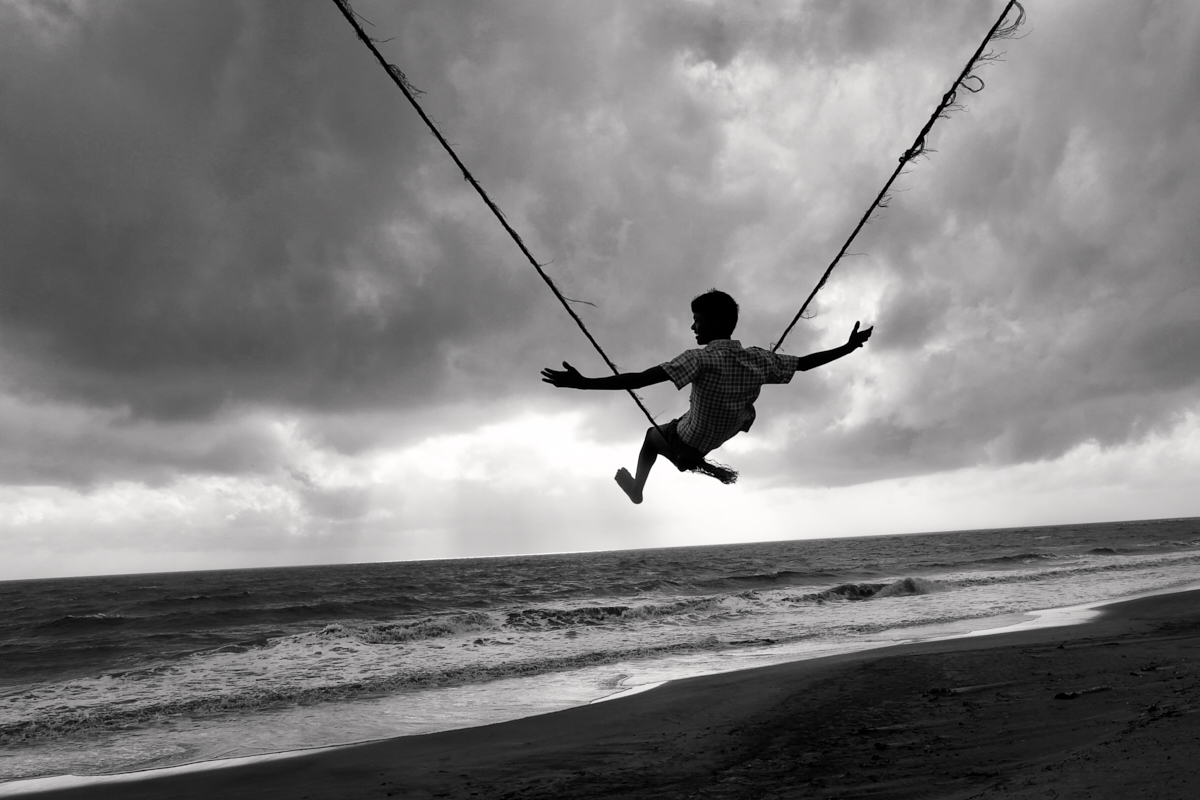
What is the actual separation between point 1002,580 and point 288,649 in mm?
25191

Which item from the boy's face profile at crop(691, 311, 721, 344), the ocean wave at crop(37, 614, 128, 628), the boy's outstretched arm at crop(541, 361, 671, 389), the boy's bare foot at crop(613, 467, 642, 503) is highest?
the boy's face profile at crop(691, 311, 721, 344)

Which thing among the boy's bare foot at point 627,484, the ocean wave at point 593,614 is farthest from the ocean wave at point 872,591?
the boy's bare foot at point 627,484

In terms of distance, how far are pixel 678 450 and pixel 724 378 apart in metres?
0.81

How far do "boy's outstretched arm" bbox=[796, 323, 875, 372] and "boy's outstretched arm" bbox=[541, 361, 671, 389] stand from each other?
101cm

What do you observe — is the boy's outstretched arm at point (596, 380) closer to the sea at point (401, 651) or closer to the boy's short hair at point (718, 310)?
the boy's short hair at point (718, 310)

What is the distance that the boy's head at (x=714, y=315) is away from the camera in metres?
4.33

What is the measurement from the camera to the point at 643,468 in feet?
17.7

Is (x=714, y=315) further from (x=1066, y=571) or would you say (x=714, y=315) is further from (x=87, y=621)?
(x=1066, y=571)

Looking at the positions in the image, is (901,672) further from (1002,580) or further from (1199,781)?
(1002,580)

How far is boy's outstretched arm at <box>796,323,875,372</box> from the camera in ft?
14.8

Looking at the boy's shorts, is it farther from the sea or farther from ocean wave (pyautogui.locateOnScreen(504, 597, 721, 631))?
ocean wave (pyautogui.locateOnScreen(504, 597, 721, 631))

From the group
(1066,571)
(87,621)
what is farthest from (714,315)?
(1066,571)

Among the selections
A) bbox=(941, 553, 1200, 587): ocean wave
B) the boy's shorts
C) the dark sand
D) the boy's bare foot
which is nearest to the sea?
bbox=(941, 553, 1200, 587): ocean wave

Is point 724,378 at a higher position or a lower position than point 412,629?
higher
